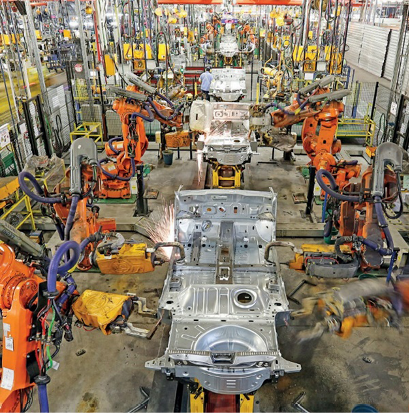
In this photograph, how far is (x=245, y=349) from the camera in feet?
11.2

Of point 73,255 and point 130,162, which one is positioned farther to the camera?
point 130,162

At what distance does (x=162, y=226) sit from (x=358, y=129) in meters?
7.17

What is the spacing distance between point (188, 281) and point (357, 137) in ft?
31.2

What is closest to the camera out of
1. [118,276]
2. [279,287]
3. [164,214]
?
[279,287]

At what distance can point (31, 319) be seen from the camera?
3.15m

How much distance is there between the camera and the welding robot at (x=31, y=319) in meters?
3.07

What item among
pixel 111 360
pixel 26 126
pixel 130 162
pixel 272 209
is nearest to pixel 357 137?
pixel 130 162

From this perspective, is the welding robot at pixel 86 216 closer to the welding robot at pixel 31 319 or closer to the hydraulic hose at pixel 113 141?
the welding robot at pixel 31 319

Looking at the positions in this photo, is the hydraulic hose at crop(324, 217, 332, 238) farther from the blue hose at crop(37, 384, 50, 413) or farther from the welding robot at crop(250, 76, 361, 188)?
the blue hose at crop(37, 384, 50, 413)

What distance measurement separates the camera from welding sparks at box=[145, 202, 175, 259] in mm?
7491

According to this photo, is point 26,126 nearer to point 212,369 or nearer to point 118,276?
point 118,276

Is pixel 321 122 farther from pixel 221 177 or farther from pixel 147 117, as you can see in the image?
pixel 147 117

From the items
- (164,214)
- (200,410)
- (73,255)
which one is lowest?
(164,214)

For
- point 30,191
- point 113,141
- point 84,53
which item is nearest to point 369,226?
point 30,191
